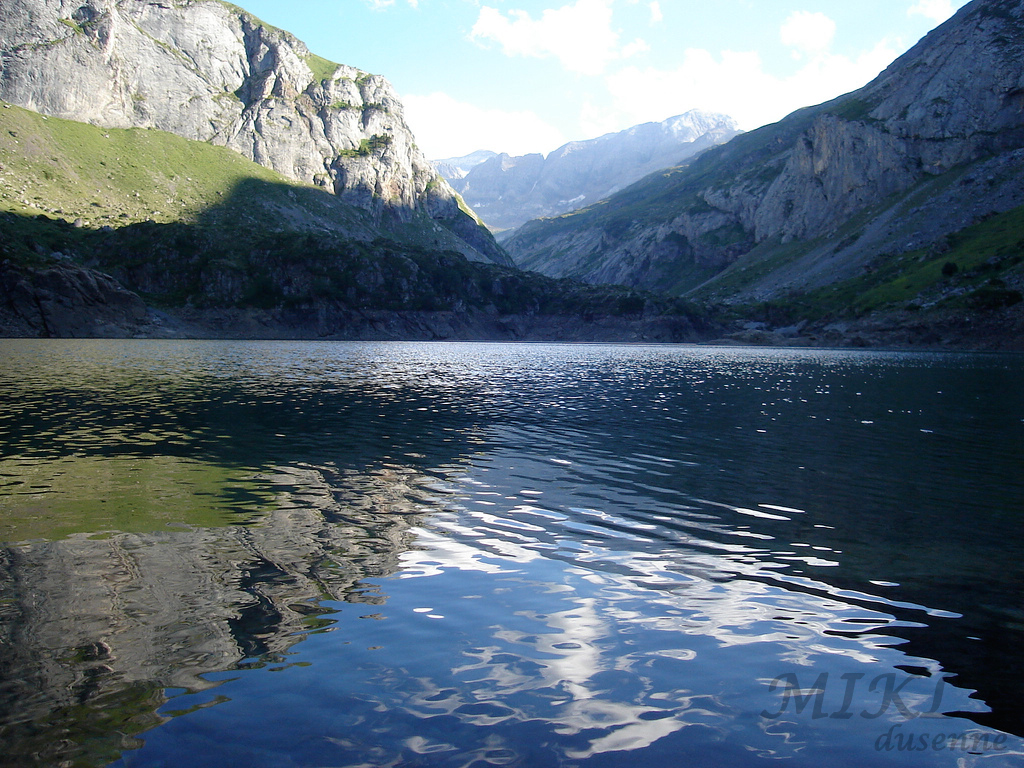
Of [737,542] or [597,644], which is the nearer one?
[597,644]

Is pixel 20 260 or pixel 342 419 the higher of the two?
pixel 20 260

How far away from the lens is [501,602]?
12.2 meters

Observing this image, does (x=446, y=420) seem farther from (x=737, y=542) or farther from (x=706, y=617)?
(x=706, y=617)

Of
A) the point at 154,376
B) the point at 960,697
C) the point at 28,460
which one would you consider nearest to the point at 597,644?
the point at 960,697

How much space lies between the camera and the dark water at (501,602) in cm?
800

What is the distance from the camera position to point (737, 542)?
54.0 ft

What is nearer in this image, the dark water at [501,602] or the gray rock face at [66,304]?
the dark water at [501,602]

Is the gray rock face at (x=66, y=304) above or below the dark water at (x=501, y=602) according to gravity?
above

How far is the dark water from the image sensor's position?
800 centimetres

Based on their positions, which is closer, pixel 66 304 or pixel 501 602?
pixel 501 602

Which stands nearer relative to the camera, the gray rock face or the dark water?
the dark water

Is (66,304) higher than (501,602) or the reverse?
higher

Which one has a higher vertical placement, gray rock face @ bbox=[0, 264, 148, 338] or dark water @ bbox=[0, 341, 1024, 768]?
gray rock face @ bbox=[0, 264, 148, 338]

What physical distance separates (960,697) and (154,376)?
60230 mm
